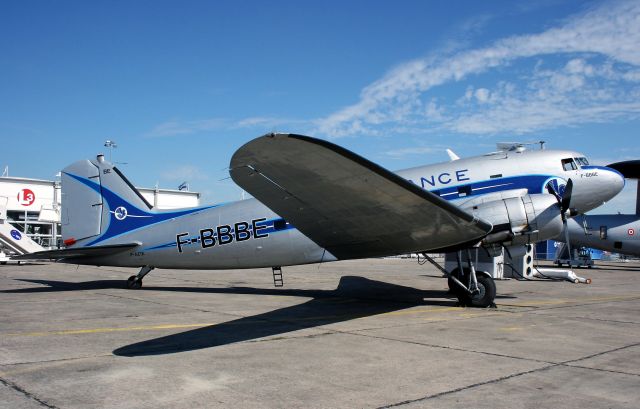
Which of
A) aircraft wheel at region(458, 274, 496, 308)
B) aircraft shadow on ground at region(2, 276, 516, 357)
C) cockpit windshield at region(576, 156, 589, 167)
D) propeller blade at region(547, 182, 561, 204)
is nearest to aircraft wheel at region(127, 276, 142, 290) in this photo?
aircraft shadow on ground at region(2, 276, 516, 357)

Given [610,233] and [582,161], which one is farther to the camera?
[610,233]

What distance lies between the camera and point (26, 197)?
151ft

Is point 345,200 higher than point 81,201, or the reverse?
point 81,201

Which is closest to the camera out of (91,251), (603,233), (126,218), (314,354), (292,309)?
(314,354)

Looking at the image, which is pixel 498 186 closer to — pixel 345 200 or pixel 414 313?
pixel 414 313

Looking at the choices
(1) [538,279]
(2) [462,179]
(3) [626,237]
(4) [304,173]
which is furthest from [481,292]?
(3) [626,237]

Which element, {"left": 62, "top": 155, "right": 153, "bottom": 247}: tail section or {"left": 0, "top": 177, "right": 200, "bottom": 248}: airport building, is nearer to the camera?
{"left": 62, "top": 155, "right": 153, "bottom": 247}: tail section

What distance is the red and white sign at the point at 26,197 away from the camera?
149 ft

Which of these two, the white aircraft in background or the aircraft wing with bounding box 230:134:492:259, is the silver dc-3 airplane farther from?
the white aircraft in background

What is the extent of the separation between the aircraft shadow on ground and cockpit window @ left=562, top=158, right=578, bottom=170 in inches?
186

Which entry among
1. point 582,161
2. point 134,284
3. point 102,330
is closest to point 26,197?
point 134,284

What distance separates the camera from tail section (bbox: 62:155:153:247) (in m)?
16.1

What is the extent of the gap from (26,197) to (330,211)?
44704mm

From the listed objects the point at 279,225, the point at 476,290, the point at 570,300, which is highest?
the point at 279,225
